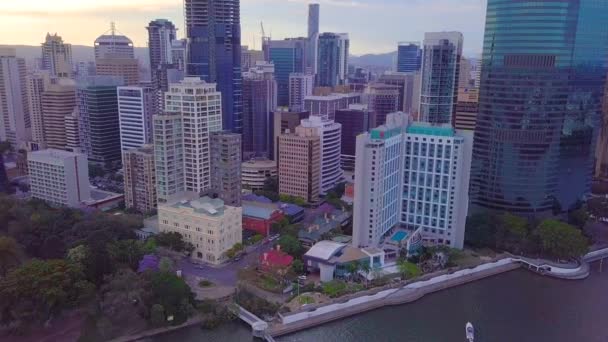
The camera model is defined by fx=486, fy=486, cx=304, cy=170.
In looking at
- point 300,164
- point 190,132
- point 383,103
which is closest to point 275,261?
point 190,132

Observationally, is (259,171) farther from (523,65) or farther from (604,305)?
(604,305)

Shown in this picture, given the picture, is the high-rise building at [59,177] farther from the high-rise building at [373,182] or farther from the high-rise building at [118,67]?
the high-rise building at [118,67]

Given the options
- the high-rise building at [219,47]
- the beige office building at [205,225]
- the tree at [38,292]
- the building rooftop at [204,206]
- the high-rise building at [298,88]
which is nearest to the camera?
the tree at [38,292]

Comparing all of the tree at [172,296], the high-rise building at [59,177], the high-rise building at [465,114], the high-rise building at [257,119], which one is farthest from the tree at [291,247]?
the high-rise building at [257,119]

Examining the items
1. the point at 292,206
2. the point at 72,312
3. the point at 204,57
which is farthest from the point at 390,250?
the point at 204,57

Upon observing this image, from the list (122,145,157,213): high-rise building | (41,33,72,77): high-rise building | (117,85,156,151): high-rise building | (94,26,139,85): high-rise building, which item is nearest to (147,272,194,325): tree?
(122,145,157,213): high-rise building
